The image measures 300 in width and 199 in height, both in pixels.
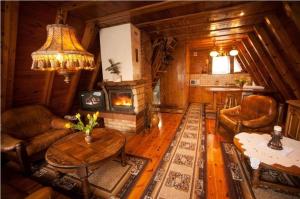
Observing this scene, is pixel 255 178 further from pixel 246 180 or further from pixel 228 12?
pixel 228 12

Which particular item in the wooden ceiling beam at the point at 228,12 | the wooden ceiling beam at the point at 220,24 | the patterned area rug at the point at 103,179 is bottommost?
the patterned area rug at the point at 103,179

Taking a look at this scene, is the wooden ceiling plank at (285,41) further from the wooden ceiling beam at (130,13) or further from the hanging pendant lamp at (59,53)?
the hanging pendant lamp at (59,53)

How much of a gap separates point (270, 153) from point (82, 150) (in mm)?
2553

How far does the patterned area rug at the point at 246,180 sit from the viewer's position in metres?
1.90

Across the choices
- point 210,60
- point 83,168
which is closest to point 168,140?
point 83,168

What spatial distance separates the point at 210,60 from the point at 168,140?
516cm

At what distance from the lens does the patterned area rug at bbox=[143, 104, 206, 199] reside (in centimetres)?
197

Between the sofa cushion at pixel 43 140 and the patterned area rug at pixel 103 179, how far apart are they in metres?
0.33

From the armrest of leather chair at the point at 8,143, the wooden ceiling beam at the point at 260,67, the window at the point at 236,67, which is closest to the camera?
the armrest of leather chair at the point at 8,143

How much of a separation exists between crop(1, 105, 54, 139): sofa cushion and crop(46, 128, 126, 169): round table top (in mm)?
1202

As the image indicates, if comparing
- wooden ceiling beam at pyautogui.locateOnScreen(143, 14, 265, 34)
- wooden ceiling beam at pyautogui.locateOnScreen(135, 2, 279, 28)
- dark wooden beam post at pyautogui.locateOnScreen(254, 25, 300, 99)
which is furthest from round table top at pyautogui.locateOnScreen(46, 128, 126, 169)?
dark wooden beam post at pyautogui.locateOnScreen(254, 25, 300, 99)

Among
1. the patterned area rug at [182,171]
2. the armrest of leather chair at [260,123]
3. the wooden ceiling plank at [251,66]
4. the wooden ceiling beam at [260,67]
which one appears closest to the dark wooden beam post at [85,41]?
the patterned area rug at [182,171]

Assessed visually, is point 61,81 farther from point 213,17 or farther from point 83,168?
point 213,17

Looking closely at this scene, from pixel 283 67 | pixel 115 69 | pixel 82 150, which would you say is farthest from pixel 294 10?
pixel 82 150
